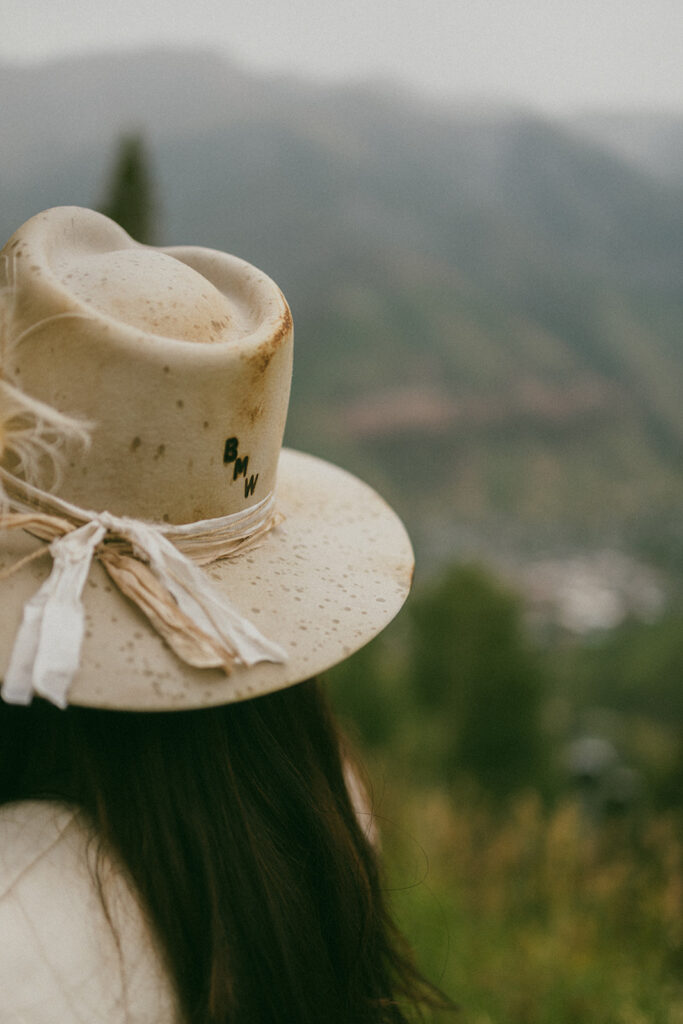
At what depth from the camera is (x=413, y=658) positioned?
16.0 metres

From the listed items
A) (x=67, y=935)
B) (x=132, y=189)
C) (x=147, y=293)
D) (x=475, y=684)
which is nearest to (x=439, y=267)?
(x=475, y=684)

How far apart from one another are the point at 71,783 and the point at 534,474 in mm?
88628

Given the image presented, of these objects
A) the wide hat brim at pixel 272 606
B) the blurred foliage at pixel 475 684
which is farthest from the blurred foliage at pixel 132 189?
the wide hat brim at pixel 272 606

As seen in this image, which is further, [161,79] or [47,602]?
[161,79]

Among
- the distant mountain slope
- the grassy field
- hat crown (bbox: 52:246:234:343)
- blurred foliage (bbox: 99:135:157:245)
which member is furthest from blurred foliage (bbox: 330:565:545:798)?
the distant mountain slope

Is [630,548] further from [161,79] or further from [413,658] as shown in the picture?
[161,79]

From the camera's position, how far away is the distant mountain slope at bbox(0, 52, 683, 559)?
7938 cm

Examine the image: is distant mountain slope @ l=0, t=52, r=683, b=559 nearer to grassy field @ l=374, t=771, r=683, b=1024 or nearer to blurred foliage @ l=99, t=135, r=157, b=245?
blurred foliage @ l=99, t=135, r=157, b=245

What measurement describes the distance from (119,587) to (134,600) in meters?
0.04

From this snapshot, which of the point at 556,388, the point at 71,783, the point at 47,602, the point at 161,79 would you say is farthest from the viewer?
the point at 161,79

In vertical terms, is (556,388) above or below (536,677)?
below

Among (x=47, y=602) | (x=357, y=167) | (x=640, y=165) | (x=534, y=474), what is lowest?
(x=534, y=474)

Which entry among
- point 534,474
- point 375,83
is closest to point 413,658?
point 534,474

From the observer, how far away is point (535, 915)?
404cm
